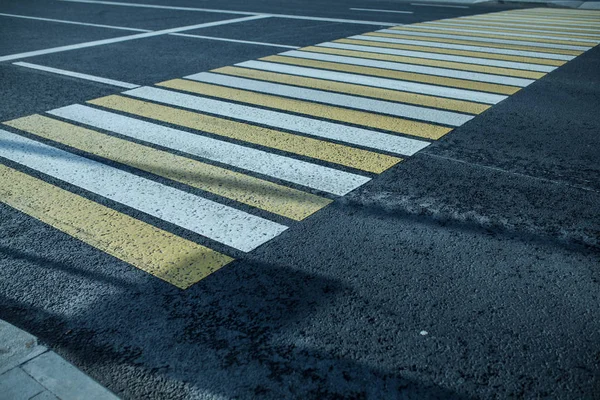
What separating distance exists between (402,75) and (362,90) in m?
1.03

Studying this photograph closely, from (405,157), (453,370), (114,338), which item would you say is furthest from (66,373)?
(405,157)

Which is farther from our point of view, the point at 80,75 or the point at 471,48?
the point at 471,48

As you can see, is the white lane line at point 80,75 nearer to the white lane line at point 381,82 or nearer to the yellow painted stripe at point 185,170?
the yellow painted stripe at point 185,170

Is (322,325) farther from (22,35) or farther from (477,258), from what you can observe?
(22,35)

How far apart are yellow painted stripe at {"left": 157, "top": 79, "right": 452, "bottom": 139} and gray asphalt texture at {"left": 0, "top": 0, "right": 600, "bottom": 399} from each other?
65 cm

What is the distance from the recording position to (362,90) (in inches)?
297

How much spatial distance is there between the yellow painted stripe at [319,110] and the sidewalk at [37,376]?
4109 mm

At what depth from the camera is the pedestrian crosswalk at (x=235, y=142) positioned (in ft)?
13.7

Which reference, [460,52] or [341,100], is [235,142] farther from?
[460,52]

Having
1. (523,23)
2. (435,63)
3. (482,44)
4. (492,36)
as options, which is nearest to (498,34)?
(492,36)

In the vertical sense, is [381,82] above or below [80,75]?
above

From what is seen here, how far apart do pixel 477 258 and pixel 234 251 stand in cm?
152

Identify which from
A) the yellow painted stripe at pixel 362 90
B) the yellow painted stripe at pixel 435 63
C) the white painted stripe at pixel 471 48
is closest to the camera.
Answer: the yellow painted stripe at pixel 362 90

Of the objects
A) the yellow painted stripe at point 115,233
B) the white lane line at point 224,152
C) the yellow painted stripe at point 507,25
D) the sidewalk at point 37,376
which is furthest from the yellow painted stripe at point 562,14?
the sidewalk at point 37,376
